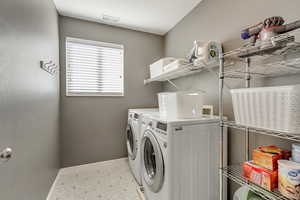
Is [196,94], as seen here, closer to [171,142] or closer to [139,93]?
[171,142]

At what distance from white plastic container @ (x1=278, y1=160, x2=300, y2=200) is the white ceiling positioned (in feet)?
6.67

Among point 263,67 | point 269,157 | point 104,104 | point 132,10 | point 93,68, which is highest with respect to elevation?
point 132,10

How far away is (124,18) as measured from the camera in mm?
2238

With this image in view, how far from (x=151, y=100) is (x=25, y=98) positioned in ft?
6.60

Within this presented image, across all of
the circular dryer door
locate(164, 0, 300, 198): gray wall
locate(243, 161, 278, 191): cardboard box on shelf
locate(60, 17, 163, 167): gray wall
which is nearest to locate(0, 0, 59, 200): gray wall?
locate(60, 17, 163, 167): gray wall

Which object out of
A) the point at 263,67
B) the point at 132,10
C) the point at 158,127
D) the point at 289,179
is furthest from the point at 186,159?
the point at 132,10

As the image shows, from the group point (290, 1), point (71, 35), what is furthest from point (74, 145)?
point (290, 1)

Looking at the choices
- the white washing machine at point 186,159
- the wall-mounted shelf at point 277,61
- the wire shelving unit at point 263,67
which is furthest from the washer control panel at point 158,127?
the wall-mounted shelf at point 277,61

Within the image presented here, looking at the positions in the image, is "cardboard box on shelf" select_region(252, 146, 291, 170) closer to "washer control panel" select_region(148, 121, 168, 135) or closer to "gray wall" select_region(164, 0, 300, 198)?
"gray wall" select_region(164, 0, 300, 198)

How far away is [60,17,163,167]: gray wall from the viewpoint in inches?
88.7

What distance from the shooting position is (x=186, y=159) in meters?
1.16

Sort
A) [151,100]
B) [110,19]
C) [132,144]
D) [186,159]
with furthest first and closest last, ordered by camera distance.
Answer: [151,100] < [110,19] < [132,144] < [186,159]

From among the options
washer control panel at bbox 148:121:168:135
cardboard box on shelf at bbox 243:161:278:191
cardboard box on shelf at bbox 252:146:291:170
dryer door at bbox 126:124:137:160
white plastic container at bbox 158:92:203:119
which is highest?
white plastic container at bbox 158:92:203:119

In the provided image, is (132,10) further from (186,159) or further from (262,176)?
(262,176)
